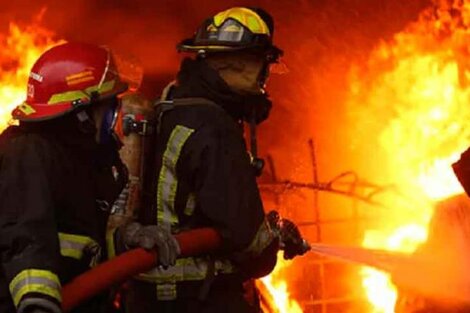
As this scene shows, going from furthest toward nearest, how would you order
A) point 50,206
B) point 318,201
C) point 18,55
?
point 318,201, point 18,55, point 50,206

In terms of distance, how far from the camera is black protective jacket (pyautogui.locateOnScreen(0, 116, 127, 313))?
2832 millimetres

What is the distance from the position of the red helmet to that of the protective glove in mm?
787

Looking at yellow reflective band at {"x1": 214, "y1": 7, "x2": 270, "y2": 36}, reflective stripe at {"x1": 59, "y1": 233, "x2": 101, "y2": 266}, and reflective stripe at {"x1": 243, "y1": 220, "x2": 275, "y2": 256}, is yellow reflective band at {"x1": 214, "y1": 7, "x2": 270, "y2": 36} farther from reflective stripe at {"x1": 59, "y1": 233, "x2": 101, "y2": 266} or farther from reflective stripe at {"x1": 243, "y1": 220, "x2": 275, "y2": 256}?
reflective stripe at {"x1": 59, "y1": 233, "x2": 101, "y2": 266}

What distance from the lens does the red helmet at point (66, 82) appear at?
10.6ft

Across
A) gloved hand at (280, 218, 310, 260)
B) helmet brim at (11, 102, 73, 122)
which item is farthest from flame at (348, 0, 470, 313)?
helmet brim at (11, 102, 73, 122)

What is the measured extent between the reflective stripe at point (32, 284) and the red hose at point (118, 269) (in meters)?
0.11

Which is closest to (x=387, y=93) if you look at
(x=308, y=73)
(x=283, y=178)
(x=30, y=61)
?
(x=308, y=73)

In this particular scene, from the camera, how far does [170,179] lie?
3.80 m

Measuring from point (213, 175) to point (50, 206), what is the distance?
887mm

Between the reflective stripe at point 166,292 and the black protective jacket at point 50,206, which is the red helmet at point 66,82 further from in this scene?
the reflective stripe at point 166,292

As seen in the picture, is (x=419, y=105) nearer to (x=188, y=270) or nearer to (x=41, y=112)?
(x=188, y=270)

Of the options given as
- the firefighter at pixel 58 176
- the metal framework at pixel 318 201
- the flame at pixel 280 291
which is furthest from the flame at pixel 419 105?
the firefighter at pixel 58 176

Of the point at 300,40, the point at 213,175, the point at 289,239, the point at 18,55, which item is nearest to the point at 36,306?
the point at 213,175

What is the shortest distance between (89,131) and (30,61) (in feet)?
15.1
